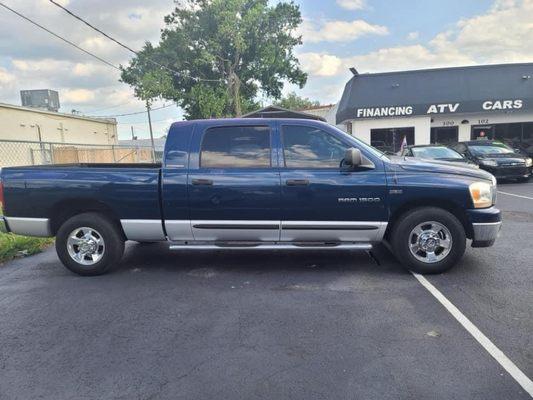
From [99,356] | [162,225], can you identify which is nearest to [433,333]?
[99,356]

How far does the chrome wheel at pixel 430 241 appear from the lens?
527cm

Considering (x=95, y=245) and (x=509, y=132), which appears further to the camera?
(x=509, y=132)

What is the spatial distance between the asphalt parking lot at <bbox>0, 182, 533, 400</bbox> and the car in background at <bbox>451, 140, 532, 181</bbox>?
35.1ft

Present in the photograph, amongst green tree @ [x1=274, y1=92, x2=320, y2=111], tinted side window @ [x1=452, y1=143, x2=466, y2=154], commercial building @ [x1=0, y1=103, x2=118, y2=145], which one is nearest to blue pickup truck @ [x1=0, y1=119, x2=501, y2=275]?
tinted side window @ [x1=452, y1=143, x2=466, y2=154]

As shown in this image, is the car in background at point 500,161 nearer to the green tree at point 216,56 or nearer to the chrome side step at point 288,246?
the chrome side step at point 288,246

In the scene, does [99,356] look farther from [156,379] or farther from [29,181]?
[29,181]

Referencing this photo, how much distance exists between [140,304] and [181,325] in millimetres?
→ 775

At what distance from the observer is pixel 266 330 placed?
394 centimetres

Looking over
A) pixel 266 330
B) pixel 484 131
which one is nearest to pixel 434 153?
pixel 484 131

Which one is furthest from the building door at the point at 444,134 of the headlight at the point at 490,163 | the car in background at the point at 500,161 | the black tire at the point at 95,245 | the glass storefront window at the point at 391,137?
the black tire at the point at 95,245

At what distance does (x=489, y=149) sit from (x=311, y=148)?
13444 millimetres

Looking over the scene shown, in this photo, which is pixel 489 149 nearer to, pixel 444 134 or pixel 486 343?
pixel 444 134

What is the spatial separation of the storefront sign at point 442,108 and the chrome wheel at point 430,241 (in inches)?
720

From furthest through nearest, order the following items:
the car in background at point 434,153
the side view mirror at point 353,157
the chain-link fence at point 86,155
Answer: the chain-link fence at point 86,155, the car in background at point 434,153, the side view mirror at point 353,157
